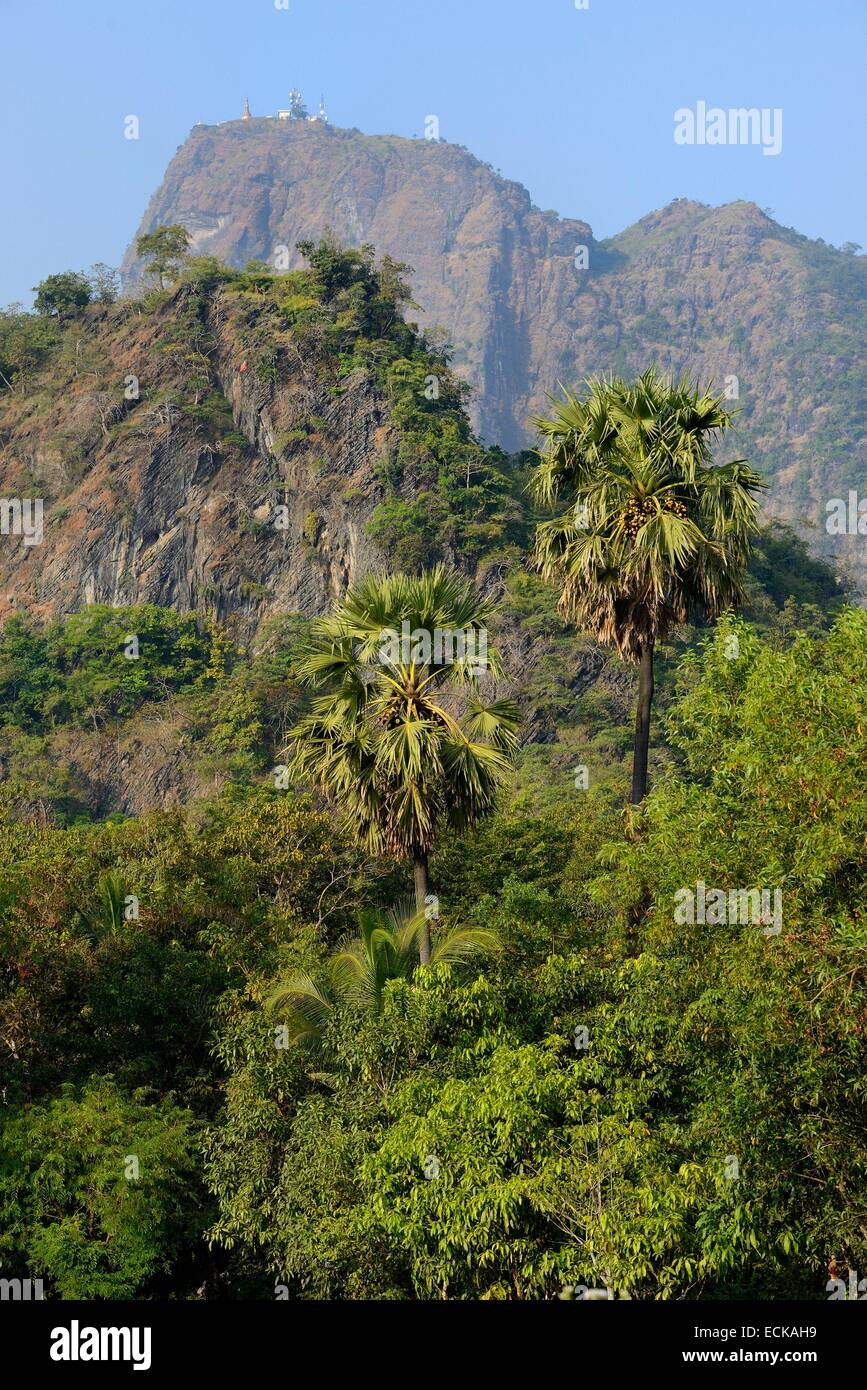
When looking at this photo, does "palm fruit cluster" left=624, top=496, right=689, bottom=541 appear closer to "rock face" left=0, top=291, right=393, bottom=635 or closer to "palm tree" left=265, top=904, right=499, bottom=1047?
"palm tree" left=265, top=904, right=499, bottom=1047

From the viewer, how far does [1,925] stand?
18141mm

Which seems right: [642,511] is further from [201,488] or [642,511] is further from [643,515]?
[201,488]

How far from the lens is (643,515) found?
19109 millimetres

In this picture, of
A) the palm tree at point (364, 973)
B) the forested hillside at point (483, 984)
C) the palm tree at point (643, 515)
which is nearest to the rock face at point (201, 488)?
the forested hillside at point (483, 984)

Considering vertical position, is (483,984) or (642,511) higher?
(642,511)

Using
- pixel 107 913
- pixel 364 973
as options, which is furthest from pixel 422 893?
pixel 107 913

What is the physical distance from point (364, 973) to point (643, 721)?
5.61m

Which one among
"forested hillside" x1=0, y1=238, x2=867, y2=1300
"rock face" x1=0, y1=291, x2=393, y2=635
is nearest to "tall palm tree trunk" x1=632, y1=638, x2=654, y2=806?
"forested hillside" x1=0, y1=238, x2=867, y2=1300

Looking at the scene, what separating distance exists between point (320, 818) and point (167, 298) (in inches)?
2224

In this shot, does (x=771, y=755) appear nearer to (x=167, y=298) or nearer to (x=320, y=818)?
(x=320, y=818)

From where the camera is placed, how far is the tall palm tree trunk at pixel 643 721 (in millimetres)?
19828

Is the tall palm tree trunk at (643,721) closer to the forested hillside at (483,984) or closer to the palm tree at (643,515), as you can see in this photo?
the palm tree at (643,515)
